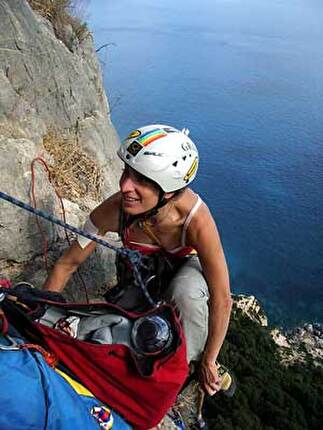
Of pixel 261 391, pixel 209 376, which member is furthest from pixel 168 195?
pixel 261 391

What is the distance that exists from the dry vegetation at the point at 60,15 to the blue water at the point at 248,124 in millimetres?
17723

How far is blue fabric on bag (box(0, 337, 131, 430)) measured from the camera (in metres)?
1.88

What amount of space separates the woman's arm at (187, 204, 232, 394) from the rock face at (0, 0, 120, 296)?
1.90 meters

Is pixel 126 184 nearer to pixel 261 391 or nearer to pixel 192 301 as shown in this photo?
pixel 192 301

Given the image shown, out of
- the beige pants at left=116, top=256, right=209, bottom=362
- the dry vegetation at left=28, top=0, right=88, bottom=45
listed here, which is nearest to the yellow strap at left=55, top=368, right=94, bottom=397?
the beige pants at left=116, top=256, right=209, bottom=362

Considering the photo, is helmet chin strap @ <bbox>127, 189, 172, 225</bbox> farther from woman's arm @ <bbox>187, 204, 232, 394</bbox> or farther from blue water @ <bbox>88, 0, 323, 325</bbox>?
blue water @ <bbox>88, 0, 323, 325</bbox>

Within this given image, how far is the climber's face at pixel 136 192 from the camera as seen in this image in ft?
9.77

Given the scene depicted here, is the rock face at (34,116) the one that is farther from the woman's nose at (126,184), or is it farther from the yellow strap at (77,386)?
the yellow strap at (77,386)

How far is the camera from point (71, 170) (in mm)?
5680

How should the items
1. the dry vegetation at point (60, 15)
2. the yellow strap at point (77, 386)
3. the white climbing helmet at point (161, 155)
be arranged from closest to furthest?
1. the yellow strap at point (77, 386)
2. the white climbing helmet at point (161, 155)
3. the dry vegetation at point (60, 15)

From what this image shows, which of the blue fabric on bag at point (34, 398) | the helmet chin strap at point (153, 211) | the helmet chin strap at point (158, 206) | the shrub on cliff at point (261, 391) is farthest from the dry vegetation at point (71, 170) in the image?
the shrub on cliff at point (261, 391)

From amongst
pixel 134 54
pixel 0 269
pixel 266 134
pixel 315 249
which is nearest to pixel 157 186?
pixel 0 269

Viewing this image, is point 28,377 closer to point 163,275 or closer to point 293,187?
point 163,275

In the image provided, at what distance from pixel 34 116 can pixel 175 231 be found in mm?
3044
